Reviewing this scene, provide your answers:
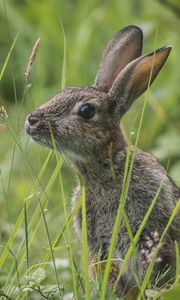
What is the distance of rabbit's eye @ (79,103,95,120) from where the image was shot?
6680 millimetres

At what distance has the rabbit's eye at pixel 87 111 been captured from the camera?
6680 millimetres

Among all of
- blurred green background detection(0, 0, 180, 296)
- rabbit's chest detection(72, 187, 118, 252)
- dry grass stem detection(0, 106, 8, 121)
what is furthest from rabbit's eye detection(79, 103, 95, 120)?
dry grass stem detection(0, 106, 8, 121)

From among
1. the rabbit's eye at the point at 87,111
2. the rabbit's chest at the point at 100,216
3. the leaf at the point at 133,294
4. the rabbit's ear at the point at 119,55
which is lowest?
the leaf at the point at 133,294

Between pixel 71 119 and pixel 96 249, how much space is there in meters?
0.77

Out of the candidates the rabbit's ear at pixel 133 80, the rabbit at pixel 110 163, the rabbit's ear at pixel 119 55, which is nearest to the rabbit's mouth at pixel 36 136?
the rabbit at pixel 110 163

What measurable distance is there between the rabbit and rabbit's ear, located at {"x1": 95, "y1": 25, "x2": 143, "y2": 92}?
2cm

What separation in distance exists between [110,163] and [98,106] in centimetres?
58

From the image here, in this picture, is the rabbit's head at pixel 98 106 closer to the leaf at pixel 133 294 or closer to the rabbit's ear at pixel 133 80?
the rabbit's ear at pixel 133 80

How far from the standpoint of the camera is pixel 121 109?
6832mm

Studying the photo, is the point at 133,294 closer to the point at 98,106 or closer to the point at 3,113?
the point at 3,113

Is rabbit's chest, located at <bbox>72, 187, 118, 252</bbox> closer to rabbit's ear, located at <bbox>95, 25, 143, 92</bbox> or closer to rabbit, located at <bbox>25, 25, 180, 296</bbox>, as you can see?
rabbit, located at <bbox>25, 25, 180, 296</bbox>

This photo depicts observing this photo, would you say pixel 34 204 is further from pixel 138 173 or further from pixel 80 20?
pixel 80 20

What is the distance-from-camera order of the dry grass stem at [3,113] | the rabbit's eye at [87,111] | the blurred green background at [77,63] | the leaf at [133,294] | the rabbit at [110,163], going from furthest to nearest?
1. the blurred green background at [77,63]
2. the rabbit's eye at [87,111]
3. the rabbit at [110,163]
4. the leaf at [133,294]
5. the dry grass stem at [3,113]

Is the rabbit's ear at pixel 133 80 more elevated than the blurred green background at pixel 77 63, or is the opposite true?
the rabbit's ear at pixel 133 80
